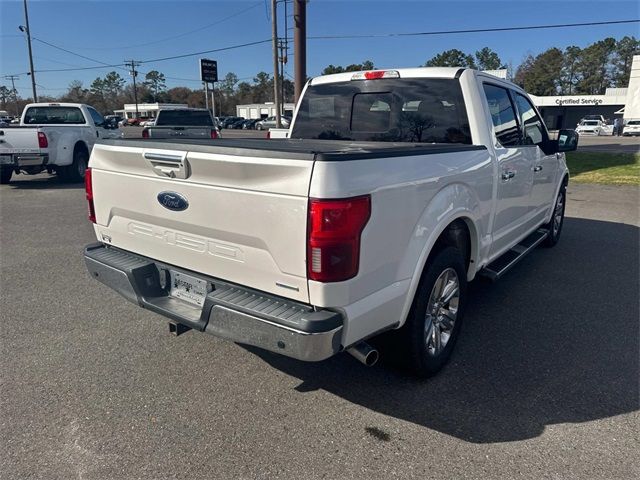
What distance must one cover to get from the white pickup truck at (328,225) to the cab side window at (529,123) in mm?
542

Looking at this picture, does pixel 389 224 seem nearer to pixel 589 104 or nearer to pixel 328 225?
pixel 328 225

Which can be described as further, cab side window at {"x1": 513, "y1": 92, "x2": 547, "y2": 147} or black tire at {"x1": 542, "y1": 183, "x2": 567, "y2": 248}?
black tire at {"x1": 542, "y1": 183, "x2": 567, "y2": 248}

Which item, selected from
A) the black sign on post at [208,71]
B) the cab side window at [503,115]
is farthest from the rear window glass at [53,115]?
the black sign on post at [208,71]

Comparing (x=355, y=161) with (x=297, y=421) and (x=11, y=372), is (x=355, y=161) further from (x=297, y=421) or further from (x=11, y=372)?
(x=11, y=372)

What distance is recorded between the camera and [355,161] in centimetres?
226

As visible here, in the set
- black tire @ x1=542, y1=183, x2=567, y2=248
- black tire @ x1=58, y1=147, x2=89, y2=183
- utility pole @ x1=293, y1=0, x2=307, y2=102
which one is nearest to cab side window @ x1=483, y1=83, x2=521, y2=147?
black tire @ x1=542, y1=183, x2=567, y2=248

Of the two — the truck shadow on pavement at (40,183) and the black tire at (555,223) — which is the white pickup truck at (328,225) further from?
the truck shadow on pavement at (40,183)

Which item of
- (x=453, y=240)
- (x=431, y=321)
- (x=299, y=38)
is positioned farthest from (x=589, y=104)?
(x=431, y=321)

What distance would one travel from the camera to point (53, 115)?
13.3m

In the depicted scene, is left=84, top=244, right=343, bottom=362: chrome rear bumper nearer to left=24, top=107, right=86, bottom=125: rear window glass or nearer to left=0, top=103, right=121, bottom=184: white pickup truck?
left=0, top=103, right=121, bottom=184: white pickup truck

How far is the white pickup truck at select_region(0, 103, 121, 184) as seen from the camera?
36.1 feet

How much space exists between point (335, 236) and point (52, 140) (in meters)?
11.5

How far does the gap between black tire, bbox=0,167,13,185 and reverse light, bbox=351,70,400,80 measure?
11.0 m

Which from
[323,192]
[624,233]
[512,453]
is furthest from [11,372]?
[624,233]
